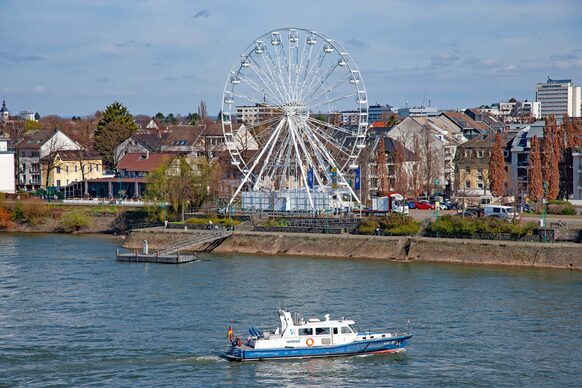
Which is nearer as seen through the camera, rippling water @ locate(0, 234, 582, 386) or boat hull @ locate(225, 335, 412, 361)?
rippling water @ locate(0, 234, 582, 386)

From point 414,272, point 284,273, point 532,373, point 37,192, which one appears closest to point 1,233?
point 37,192

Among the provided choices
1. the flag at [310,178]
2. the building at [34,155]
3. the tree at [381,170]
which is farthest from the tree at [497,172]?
the building at [34,155]

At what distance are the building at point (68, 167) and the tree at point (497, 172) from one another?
41.5m

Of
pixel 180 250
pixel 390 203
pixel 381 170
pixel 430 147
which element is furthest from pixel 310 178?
pixel 430 147

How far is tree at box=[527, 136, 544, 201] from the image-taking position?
8388 centimetres

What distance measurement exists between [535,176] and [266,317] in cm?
4288

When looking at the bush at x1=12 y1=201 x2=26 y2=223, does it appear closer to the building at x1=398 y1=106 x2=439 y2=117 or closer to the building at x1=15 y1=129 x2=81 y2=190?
the building at x1=15 y1=129 x2=81 y2=190

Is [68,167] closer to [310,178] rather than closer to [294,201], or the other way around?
[294,201]

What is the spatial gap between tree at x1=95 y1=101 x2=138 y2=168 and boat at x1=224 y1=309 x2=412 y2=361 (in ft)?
247

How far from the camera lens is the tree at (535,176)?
83875 mm

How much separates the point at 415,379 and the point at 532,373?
429 centimetres

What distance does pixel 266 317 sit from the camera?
4691 centimetres

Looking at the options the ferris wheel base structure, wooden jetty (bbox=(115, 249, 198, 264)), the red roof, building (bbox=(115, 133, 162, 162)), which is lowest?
wooden jetty (bbox=(115, 249, 198, 264))

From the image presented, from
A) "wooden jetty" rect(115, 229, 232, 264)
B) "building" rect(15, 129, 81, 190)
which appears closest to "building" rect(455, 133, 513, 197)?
"wooden jetty" rect(115, 229, 232, 264)
